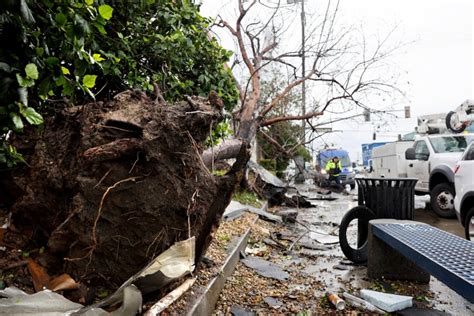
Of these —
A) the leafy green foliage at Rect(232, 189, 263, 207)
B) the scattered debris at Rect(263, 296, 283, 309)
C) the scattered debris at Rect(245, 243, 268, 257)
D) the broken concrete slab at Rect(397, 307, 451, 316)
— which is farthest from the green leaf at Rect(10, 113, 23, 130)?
the leafy green foliage at Rect(232, 189, 263, 207)

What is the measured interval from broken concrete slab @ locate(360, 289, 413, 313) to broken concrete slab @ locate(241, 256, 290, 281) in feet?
3.91

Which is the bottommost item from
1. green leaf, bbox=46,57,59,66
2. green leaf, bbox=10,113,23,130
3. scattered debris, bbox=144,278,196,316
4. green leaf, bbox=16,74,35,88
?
scattered debris, bbox=144,278,196,316

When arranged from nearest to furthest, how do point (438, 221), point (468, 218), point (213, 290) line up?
point (213, 290), point (468, 218), point (438, 221)

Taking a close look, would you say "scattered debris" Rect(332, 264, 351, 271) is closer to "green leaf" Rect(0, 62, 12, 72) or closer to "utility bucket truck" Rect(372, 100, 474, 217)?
"green leaf" Rect(0, 62, 12, 72)

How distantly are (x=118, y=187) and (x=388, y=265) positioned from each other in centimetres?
384

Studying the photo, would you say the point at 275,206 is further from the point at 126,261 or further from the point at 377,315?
the point at 126,261

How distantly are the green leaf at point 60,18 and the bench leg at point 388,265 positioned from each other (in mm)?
4471

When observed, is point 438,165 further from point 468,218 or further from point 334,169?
point 334,169

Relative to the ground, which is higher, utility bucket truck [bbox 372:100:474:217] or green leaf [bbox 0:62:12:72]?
green leaf [bbox 0:62:12:72]

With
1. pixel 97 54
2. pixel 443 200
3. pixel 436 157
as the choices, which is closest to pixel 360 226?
pixel 97 54

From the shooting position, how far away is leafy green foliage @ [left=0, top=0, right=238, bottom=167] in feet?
7.62

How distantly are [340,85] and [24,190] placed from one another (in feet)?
28.9

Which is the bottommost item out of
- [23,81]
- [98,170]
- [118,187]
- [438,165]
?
[438,165]

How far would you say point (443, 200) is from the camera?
976 cm
